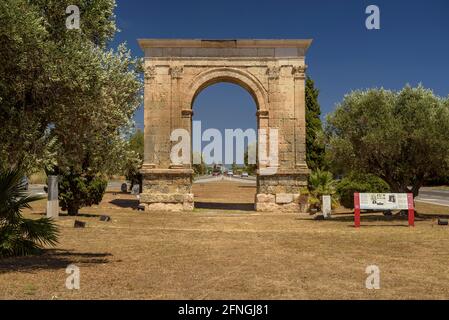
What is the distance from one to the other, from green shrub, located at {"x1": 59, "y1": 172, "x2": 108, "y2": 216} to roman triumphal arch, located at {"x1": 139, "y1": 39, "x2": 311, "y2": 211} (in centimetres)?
433

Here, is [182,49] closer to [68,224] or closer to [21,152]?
[68,224]

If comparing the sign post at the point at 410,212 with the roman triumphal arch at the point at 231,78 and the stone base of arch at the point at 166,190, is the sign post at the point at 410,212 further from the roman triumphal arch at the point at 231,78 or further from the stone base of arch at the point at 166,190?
the stone base of arch at the point at 166,190

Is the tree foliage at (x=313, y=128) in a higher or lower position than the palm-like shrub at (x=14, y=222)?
higher

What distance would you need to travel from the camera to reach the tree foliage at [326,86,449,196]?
22.5 m

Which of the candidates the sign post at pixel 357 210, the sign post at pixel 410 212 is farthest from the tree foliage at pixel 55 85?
the sign post at pixel 410 212

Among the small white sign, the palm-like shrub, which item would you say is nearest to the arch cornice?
the small white sign

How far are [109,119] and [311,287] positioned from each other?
7.18 meters

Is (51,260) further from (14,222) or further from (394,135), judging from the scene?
(394,135)

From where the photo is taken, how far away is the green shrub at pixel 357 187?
3111 centimetres

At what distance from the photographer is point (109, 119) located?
43.8 feet

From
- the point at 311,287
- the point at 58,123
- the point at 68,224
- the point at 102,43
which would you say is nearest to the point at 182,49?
the point at 68,224

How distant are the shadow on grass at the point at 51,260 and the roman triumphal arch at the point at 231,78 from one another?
16332mm

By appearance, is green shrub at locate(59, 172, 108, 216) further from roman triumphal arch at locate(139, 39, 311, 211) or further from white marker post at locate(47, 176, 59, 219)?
roman triumphal arch at locate(139, 39, 311, 211)

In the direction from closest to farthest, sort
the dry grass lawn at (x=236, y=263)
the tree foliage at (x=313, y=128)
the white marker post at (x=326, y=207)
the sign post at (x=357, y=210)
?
the dry grass lawn at (x=236, y=263), the sign post at (x=357, y=210), the white marker post at (x=326, y=207), the tree foliage at (x=313, y=128)
